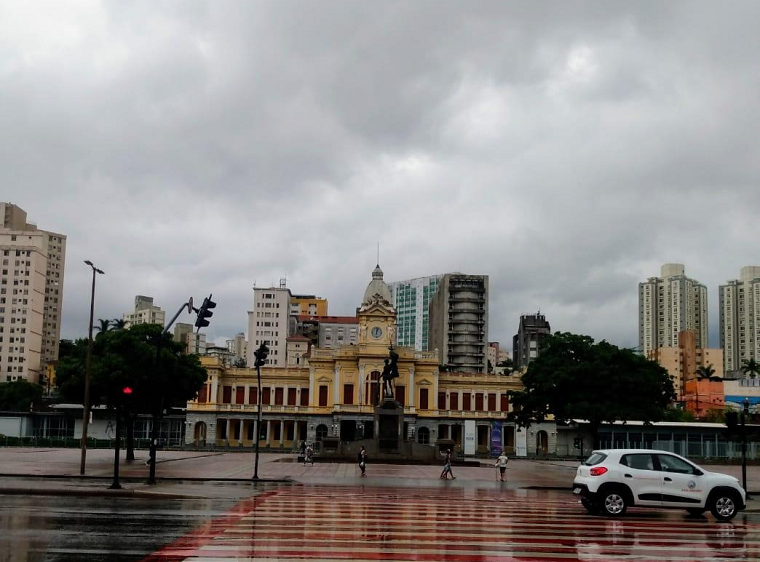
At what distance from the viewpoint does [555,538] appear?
17.3 meters

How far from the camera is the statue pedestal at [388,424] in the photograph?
6244cm

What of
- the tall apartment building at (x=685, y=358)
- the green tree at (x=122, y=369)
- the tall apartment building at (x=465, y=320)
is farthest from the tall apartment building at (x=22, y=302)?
the tall apartment building at (x=685, y=358)

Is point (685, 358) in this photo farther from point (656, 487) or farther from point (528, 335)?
point (656, 487)

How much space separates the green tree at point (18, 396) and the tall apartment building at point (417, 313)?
8802 cm

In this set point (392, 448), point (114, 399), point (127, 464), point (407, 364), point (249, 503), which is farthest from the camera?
point (407, 364)

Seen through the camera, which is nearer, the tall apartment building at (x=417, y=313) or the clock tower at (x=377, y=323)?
the clock tower at (x=377, y=323)

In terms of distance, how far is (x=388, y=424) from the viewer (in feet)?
206

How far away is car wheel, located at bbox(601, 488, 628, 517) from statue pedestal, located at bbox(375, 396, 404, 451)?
133ft

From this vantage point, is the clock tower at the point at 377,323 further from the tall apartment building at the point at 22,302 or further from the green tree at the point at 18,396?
the tall apartment building at the point at 22,302

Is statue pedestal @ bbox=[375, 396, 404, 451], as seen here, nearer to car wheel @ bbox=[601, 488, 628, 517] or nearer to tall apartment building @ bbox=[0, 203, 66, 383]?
car wheel @ bbox=[601, 488, 628, 517]

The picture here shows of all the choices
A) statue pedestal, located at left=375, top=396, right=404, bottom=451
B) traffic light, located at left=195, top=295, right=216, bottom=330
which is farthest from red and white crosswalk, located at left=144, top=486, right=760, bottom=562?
statue pedestal, located at left=375, top=396, right=404, bottom=451

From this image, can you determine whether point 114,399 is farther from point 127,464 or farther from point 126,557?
point 126,557

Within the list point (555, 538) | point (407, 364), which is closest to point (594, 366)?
point (555, 538)

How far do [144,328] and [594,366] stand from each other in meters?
28.7
